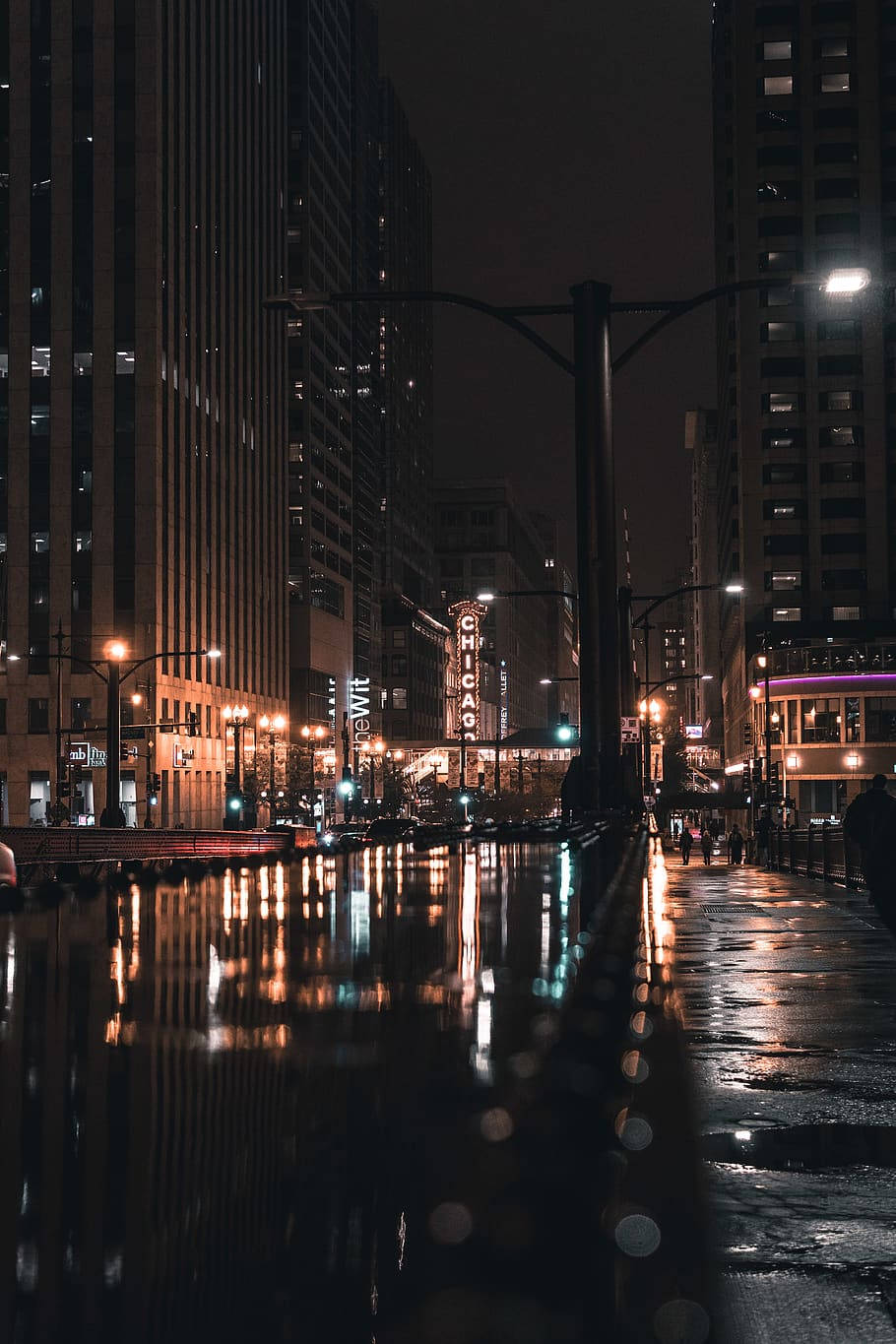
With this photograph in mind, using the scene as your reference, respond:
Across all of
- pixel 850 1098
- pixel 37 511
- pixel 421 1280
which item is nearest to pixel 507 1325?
pixel 421 1280

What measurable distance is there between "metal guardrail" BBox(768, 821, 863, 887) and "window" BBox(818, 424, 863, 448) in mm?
84826

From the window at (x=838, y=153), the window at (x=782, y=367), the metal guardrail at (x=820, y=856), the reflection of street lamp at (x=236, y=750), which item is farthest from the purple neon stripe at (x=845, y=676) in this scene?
the metal guardrail at (x=820, y=856)

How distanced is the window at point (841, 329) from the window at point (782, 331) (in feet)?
6.22

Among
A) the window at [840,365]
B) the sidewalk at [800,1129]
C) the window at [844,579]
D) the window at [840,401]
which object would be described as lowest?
the sidewalk at [800,1129]

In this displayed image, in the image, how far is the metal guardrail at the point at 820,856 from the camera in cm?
4125

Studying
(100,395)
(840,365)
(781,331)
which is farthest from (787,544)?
(100,395)

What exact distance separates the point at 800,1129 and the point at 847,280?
13.3 meters

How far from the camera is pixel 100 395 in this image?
361ft

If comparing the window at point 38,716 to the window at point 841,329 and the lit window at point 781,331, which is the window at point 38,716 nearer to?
the lit window at point 781,331

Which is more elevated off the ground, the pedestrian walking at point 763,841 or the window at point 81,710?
the window at point 81,710

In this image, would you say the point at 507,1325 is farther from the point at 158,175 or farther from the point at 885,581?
the point at 885,581

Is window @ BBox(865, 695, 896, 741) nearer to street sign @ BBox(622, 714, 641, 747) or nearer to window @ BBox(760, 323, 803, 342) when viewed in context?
window @ BBox(760, 323, 803, 342)

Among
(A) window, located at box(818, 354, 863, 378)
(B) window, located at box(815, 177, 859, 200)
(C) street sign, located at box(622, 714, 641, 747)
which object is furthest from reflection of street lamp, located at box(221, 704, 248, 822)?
(B) window, located at box(815, 177, 859, 200)

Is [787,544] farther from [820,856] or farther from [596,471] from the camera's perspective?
[596,471]
